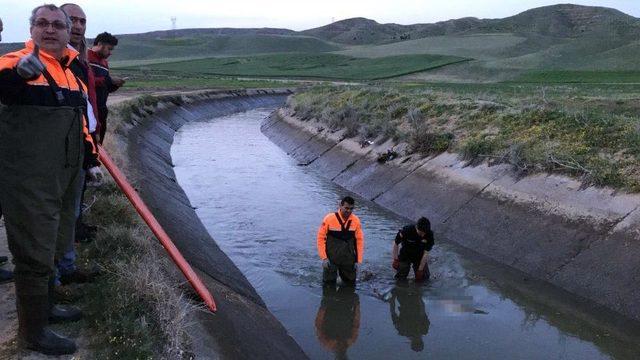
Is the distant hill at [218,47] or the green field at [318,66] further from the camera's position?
the distant hill at [218,47]

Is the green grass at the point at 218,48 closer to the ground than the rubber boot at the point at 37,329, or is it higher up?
closer to the ground

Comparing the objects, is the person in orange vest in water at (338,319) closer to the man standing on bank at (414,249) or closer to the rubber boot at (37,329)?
the man standing on bank at (414,249)

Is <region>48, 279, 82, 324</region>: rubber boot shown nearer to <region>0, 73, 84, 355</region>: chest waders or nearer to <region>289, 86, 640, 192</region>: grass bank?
<region>0, 73, 84, 355</region>: chest waders

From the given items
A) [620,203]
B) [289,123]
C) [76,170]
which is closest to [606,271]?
[620,203]

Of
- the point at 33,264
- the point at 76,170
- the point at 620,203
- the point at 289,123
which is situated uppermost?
the point at 76,170

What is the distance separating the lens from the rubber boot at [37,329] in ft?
15.9

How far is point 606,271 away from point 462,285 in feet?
7.57

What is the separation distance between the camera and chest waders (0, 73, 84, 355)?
463cm

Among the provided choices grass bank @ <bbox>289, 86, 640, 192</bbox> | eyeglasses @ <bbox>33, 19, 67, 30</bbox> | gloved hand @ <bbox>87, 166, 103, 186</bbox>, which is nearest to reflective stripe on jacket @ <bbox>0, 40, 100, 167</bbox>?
eyeglasses @ <bbox>33, 19, 67, 30</bbox>

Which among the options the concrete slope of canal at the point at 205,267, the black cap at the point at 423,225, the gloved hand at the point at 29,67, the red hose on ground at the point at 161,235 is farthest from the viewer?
the black cap at the point at 423,225

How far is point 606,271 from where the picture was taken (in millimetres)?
10297

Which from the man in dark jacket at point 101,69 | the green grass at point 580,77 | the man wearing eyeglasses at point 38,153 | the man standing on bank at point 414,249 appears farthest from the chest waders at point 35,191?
the green grass at point 580,77

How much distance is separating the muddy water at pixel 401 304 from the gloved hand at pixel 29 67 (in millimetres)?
5207

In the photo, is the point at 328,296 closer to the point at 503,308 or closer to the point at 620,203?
the point at 503,308
